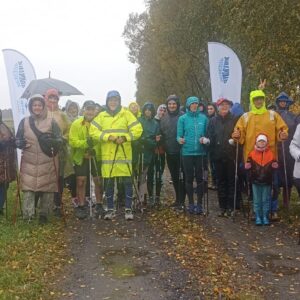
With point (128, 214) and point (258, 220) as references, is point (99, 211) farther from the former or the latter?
point (258, 220)

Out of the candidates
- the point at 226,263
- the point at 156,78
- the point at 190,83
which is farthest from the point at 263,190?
the point at 156,78

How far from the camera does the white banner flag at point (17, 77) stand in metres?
15.8

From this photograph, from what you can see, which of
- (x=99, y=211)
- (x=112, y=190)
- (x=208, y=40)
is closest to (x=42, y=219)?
(x=99, y=211)

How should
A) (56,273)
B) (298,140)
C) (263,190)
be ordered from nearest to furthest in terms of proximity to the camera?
(56,273) < (298,140) < (263,190)

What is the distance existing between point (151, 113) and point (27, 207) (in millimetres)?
3166

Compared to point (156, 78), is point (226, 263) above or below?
below

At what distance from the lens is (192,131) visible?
31.9ft

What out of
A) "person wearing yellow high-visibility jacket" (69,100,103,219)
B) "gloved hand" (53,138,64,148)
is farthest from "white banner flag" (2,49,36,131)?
"gloved hand" (53,138,64,148)

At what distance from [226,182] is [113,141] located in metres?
2.33

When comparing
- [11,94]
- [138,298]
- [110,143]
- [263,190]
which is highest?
[11,94]

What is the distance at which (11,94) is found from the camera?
15922 millimetres

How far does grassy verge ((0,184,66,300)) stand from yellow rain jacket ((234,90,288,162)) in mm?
3728

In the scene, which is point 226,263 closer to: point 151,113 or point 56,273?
point 56,273

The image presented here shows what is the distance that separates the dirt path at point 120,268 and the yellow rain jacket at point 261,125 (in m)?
2.49
